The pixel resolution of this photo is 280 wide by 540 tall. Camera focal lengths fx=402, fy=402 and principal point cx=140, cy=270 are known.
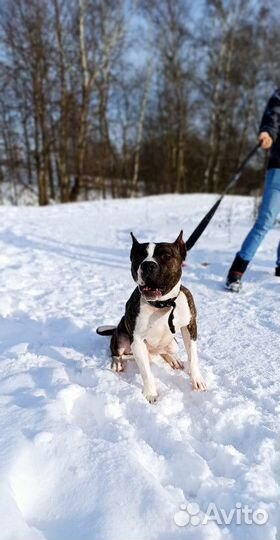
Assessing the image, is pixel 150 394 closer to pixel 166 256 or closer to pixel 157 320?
pixel 157 320

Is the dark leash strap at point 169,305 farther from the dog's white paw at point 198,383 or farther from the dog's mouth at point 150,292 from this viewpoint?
the dog's white paw at point 198,383

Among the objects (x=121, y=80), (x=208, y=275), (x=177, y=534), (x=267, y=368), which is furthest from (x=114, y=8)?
(x=177, y=534)

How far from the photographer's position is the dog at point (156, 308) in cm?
206

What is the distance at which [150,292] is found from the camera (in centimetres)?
207

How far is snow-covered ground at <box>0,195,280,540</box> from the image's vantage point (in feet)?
4.77

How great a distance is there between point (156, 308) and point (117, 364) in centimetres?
56

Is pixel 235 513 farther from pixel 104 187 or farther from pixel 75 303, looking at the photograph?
pixel 104 187

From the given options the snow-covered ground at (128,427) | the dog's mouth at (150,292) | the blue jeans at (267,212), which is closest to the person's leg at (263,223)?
the blue jeans at (267,212)

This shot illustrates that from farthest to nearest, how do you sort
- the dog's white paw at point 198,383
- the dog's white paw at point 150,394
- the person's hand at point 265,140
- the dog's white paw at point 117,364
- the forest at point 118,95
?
the forest at point 118,95
the person's hand at point 265,140
the dog's white paw at point 117,364
the dog's white paw at point 198,383
the dog's white paw at point 150,394

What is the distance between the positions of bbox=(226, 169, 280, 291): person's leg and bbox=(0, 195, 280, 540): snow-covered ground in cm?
20

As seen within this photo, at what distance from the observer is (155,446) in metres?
1.86

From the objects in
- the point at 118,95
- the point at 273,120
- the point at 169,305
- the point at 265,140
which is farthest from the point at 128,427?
the point at 118,95

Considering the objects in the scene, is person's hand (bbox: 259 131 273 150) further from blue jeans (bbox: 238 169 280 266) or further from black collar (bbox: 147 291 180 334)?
black collar (bbox: 147 291 180 334)

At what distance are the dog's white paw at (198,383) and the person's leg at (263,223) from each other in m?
1.83
